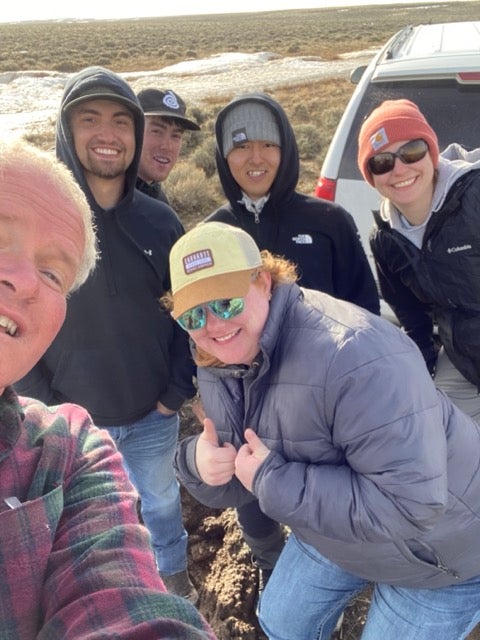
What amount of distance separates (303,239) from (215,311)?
106cm

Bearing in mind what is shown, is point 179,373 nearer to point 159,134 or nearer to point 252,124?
point 252,124

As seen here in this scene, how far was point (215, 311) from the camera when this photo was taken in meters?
1.66

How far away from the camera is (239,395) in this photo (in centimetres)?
181

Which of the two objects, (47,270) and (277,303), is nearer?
(47,270)

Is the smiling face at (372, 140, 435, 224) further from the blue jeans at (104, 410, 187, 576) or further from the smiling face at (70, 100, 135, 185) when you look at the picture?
the blue jeans at (104, 410, 187, 576)

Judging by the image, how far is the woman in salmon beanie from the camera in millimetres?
2297

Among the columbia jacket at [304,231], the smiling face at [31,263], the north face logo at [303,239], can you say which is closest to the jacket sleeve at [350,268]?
the columbia jacket at [304,231]

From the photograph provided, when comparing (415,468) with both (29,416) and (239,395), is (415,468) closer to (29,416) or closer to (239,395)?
(239,395)

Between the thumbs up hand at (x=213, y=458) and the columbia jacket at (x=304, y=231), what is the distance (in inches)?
39.0

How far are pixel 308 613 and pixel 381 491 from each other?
79 centimetres

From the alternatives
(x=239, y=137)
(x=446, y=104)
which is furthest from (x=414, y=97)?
(x=239, y=137)

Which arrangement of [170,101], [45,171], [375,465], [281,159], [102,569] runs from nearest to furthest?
[102,569], [45,171], [375,465], [281,159], [170,101]

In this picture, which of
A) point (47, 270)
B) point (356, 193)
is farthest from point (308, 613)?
point (356, 193)

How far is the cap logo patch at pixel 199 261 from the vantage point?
5.27ft
